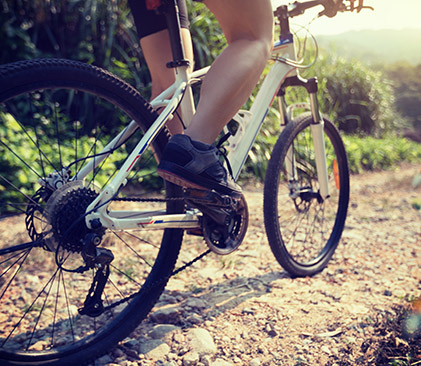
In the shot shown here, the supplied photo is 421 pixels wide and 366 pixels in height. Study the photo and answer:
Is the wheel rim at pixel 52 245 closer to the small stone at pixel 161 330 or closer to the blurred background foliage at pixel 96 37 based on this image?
the small stone at pixel 161 330

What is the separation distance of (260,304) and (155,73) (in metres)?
1.13

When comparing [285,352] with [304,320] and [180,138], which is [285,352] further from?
[180,138]

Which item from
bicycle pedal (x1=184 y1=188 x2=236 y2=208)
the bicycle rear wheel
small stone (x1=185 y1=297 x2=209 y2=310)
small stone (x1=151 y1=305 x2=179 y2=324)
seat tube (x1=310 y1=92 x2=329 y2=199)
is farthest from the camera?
seat tube (x1=310 y1=92 x2=329 y2=199)

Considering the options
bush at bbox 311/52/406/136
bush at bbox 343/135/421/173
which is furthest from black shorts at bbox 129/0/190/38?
bush at bbox 311/52/406/136

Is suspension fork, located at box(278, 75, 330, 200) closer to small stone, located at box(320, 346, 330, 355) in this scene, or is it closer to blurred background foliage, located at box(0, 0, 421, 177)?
small stone, located at box(320, 346, 330, 355)

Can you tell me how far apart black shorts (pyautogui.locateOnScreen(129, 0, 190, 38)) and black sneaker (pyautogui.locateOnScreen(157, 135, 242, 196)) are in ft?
1.89

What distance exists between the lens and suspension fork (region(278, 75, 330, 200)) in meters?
2.17

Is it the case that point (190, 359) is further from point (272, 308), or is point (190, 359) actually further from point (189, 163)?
point (189, 163)

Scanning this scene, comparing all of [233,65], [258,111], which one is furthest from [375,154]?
[233,65]

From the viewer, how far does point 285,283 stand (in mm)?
2074

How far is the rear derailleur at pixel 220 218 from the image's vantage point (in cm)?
151

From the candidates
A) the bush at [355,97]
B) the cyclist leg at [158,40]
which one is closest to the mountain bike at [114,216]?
the cyclist leg at [158,40]

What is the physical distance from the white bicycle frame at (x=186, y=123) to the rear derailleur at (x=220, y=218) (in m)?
0.06

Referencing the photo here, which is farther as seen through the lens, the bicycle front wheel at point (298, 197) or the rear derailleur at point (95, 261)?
the bicycle front wheel at point (298, 197)
